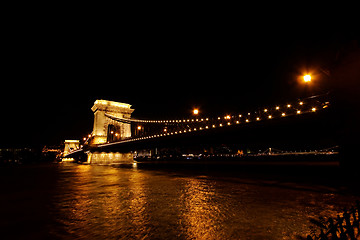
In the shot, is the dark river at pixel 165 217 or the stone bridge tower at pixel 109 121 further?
the stone bridge tower at pixel 109 121

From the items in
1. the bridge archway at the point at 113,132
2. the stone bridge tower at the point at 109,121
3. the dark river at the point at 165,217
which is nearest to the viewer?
the dark river at the point at 165,217

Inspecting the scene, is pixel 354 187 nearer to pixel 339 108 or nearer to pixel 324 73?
pixel 339 108

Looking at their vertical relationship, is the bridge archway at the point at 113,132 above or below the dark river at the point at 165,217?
above

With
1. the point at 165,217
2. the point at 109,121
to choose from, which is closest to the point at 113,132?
the point at 109,121

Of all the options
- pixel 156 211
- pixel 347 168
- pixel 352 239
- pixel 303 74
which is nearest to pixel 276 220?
pixel 352 239

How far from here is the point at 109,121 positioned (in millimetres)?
57906

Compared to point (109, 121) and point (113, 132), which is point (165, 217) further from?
point (113, 132)

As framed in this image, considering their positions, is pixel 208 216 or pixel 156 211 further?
pixel 156 211

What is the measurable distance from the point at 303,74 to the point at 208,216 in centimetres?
745

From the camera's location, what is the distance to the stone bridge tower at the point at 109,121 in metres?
55.3

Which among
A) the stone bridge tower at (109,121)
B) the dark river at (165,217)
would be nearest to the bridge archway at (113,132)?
the stone bridge tower at (109,121)

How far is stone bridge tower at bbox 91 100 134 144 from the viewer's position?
55344 mm

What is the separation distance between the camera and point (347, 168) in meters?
11.1

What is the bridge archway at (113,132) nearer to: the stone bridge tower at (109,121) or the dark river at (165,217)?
the stone bridge tower at (109,121)
